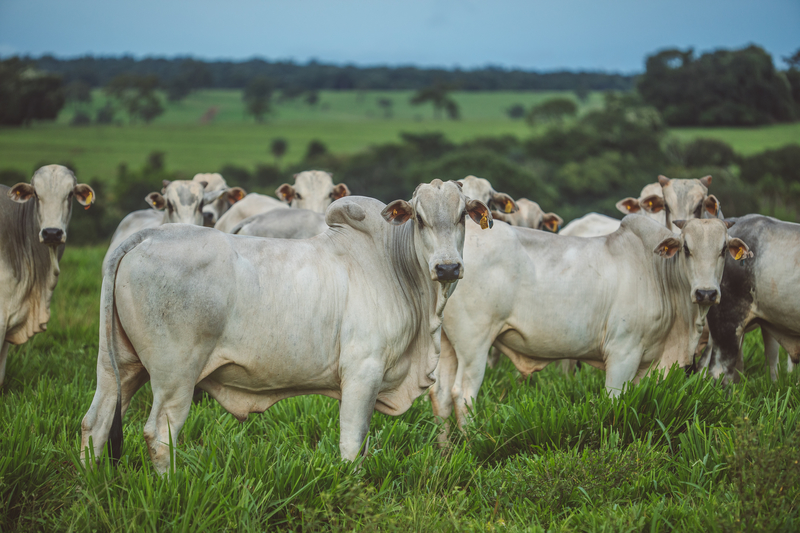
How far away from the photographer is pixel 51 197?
5965 mm

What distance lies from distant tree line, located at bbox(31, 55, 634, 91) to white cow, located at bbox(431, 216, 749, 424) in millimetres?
50880

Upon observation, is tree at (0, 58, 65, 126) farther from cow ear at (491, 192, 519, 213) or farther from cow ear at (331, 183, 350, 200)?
cow ear at (491, 192, 519, 213)

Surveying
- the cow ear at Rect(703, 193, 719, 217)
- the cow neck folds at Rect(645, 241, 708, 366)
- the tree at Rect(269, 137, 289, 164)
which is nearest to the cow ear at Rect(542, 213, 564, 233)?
the cow ear at Rect(703, 193, 719, 217)

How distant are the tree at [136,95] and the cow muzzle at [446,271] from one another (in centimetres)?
5111

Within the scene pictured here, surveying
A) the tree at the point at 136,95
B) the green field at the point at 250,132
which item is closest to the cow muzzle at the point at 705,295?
the green field at the point at 250,132

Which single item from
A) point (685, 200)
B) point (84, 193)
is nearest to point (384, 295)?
point (84, 193)

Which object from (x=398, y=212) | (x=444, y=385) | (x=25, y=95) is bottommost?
(x=444, y=385)

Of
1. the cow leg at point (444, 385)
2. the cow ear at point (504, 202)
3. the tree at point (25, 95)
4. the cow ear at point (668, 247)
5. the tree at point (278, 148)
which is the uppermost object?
the tree at point (25, 95)

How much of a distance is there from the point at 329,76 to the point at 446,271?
242 feet

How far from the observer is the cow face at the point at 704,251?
17.4 ft

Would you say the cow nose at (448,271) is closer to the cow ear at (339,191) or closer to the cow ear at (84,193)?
the cow ear at (84,193)

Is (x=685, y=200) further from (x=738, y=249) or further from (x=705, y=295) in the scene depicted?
(x=705, y=295)

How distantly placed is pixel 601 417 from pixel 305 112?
63.9m

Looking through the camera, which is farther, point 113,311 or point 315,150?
point 315,150
